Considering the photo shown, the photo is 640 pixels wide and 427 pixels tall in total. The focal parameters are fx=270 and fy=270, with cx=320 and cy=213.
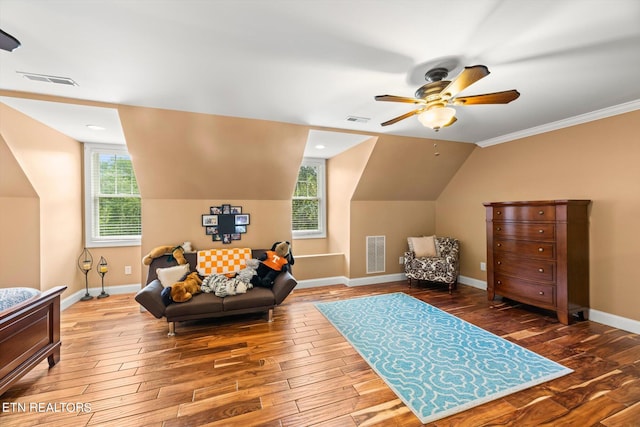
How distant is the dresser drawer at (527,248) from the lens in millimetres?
3352

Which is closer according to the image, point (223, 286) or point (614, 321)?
point (614, 321)

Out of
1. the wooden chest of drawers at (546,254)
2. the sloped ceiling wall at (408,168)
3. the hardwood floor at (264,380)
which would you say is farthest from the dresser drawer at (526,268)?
the sloped ceiling wall at (408,168)

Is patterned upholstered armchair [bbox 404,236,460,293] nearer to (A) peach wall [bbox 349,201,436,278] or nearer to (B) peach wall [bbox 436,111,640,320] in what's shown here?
(A) peach wall [bbox 349,201,436,278]

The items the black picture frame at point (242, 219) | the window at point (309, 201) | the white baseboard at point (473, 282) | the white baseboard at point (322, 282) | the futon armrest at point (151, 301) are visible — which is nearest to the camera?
the futon armrest at point (151, 301)

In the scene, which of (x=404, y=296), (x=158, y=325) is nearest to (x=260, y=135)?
(x=158, y=325)

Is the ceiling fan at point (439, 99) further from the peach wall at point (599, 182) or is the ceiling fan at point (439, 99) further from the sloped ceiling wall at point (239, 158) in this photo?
the peach wall at point (599, 182)

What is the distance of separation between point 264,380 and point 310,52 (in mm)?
2586

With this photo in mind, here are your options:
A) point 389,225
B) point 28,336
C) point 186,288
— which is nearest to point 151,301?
point 186,288

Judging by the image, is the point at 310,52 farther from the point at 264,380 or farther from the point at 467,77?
the point at 264,380

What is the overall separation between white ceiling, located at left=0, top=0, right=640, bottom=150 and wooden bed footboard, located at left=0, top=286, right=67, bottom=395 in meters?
1.90

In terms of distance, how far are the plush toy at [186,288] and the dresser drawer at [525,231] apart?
4.21m

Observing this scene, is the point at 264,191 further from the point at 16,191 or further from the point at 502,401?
the point at 502,401

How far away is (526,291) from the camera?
11.8ft

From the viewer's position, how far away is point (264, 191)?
14.4 ft
